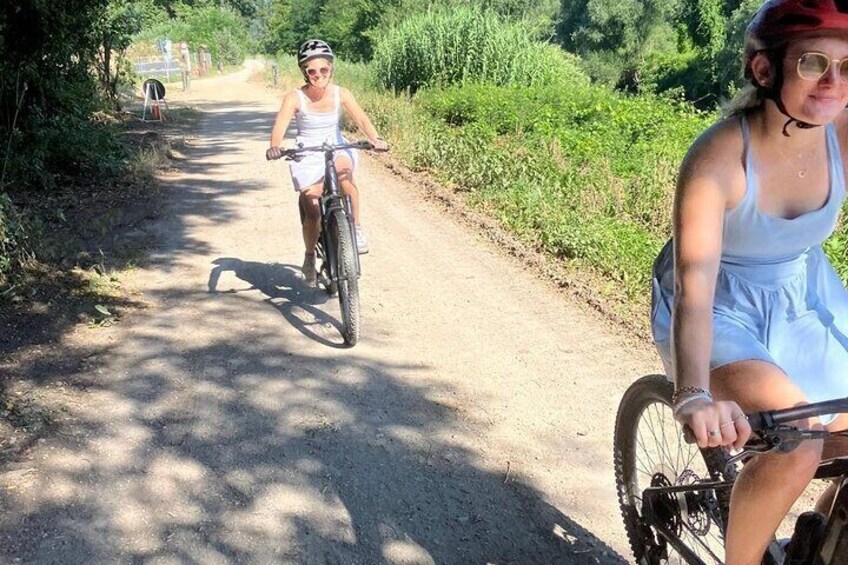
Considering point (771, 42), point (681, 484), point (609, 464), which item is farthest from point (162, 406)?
point (771, 42)

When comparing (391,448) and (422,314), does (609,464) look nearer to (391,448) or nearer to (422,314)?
(391,448)

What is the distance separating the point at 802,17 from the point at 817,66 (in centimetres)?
13

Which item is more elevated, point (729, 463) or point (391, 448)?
point (729, 463)

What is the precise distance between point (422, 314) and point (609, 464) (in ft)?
8.11

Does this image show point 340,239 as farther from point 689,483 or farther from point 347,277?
point 689,483

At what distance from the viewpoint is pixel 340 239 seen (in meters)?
5.50

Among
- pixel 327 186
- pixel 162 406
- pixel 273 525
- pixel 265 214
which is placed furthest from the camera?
pixel 265 214

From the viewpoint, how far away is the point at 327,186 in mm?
5793

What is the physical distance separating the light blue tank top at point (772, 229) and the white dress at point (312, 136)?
13.5 feet

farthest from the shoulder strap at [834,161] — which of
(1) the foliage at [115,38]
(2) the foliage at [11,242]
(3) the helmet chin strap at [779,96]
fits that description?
(1) the foliage at [115,38]

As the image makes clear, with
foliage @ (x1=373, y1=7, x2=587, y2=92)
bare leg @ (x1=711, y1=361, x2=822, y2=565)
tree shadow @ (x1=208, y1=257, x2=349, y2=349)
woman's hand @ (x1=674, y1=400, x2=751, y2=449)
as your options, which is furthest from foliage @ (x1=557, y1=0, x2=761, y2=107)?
woman's hand @ (x1=674, y1=400, x2=751, y2=449)

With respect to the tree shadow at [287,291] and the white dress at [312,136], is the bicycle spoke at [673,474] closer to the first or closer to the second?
the tree shadow at [287,291]

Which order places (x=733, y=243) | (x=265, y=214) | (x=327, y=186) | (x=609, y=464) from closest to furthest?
(x=733, y=243)
(x=609, y=464)
(x=327, y=186)
(x=265, y=214)

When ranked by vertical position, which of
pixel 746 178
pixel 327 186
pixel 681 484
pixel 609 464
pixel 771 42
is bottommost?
pixel 609 464
